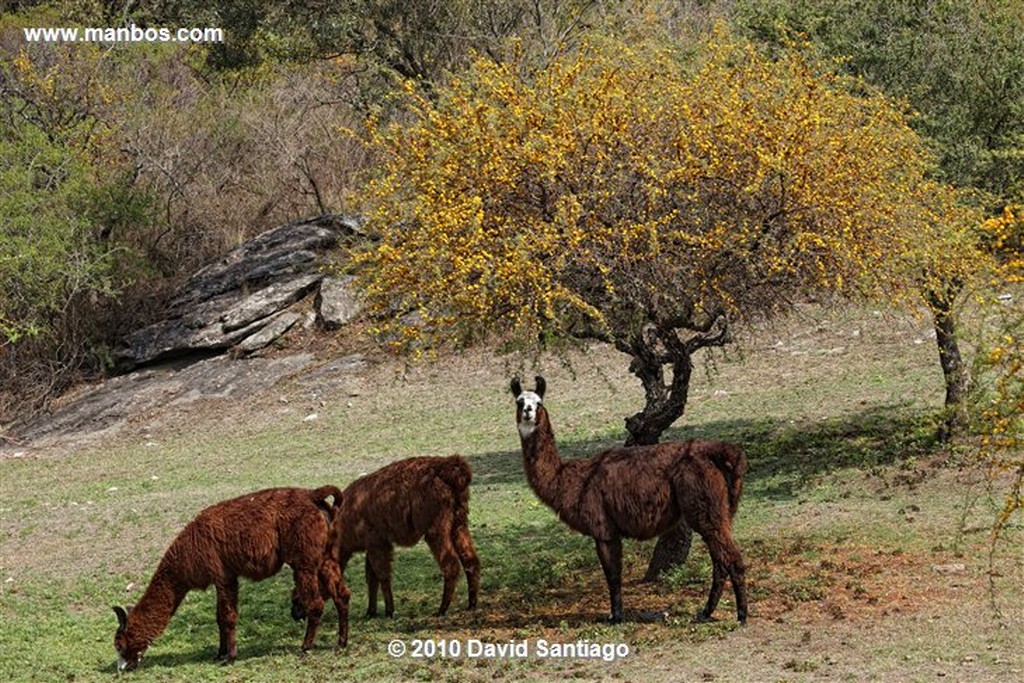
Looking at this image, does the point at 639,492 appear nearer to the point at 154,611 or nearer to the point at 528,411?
the point at 528,411

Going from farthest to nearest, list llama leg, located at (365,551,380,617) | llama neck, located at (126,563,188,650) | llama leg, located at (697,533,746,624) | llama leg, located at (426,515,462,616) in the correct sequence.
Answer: llama leg, located at (365,551,380,617) → llama leg, located at (426,515,462,616) → llama neck, located at (126,563,188,650) → llama leg, located at (697,533,746,624)

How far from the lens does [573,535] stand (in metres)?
17.6

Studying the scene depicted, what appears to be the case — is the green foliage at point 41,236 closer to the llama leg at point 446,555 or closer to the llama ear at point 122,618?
the llama ear at point 122,618

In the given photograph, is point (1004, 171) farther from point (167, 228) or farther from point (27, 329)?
point (167, 228)

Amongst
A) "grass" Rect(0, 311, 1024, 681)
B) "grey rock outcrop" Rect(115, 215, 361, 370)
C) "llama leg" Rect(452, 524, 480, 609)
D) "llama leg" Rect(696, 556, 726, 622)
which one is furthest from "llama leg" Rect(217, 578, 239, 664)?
"grey rock outcrop" Rect(115, 215, 361, 370)

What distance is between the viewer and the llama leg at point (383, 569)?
47.7 feet

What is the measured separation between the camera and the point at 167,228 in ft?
123

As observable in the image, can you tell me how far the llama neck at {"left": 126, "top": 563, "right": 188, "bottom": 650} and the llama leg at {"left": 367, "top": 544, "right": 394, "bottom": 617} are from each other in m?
2.02

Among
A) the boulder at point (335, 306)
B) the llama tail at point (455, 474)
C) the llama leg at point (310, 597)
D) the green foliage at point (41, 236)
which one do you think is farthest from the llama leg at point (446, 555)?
the boulder at point (335, 306)

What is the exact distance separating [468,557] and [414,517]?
0.65 m

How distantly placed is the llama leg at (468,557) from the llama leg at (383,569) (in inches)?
31.6

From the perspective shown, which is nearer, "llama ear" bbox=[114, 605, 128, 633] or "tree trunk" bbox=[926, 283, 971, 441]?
"llama ear" bbox=[114, 605, 128, 633]

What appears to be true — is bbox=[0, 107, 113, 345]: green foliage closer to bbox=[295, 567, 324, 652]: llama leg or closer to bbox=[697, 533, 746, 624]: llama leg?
bbox=[295, 567, 324, 652]: llama leg

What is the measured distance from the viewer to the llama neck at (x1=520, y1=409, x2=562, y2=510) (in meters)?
13.9
